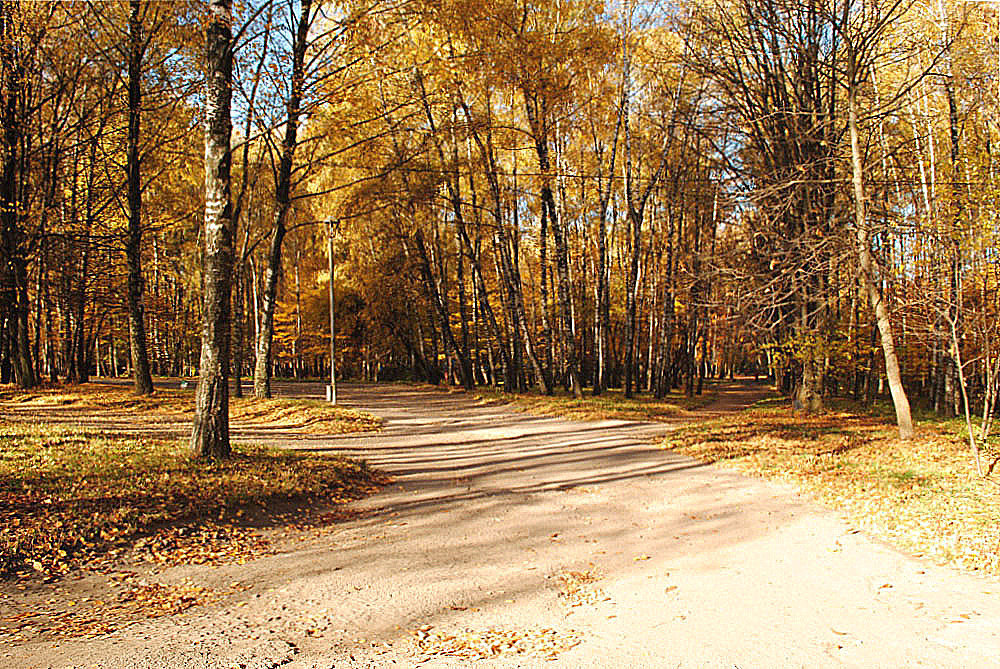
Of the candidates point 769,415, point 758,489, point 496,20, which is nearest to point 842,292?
point 769,415

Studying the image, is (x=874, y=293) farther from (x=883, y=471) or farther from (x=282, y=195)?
(x=282, y=195)

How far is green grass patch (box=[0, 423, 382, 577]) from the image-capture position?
565 centimetres

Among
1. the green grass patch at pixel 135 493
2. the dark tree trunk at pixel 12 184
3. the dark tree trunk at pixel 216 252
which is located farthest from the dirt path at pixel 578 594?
the dark tree trunk at pixel 12 184

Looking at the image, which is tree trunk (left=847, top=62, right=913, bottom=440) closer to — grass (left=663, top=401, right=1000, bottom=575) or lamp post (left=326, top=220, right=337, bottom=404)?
grass (left=663, top=401, right=1000, bottom=575)

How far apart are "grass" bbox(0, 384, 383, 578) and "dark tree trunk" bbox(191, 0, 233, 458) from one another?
1.70ft

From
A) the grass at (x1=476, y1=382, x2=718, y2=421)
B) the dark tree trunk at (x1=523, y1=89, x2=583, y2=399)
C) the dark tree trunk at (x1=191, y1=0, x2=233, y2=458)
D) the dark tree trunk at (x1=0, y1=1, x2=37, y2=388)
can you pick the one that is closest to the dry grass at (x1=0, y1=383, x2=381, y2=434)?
the dark tree trunk at (x1=0, y1=1, x2=37, y2=388)

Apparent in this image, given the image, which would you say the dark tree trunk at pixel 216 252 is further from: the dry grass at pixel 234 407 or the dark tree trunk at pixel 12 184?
the dark tree trunk at pixel 12 184

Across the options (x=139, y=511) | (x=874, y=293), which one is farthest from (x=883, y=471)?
(x=139, y=511)

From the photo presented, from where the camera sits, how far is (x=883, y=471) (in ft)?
29.9

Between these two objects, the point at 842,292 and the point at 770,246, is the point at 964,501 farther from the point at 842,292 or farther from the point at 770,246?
the point at 770,246

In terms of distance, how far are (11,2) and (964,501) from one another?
70.8ft

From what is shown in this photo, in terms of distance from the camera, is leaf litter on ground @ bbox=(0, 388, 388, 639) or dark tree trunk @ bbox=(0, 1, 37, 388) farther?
dark tree trunk @ bbox=(0, 1, 37, 388)

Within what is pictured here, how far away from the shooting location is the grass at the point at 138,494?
567cm

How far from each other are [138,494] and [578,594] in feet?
15.4
